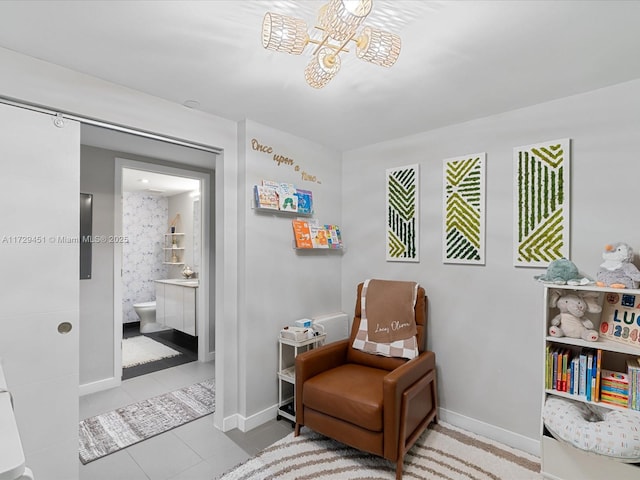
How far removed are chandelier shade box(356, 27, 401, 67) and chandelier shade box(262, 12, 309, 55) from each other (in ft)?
0.77

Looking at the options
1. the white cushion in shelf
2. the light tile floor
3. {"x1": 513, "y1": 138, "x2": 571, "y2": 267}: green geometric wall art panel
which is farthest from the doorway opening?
the white cushion in shelf

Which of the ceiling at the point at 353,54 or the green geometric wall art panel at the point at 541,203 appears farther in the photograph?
the green geometric wall art panel at the point at 541,203

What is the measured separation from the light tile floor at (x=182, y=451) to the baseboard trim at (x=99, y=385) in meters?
0.11

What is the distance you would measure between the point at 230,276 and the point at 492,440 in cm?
228

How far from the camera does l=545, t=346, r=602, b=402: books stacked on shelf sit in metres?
1.88

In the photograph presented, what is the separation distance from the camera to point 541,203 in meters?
2.32

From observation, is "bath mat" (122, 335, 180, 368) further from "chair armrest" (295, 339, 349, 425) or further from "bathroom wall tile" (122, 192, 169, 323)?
"chair armrest" (295, 339, 349, 425)

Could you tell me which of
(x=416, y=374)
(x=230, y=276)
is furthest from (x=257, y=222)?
(x=416, y=374)

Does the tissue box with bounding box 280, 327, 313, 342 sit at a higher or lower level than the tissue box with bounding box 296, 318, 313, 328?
lower

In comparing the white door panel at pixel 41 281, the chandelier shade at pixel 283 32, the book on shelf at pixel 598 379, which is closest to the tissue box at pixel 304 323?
the white door panel at pixel 41 281

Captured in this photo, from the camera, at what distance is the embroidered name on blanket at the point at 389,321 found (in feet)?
8.67

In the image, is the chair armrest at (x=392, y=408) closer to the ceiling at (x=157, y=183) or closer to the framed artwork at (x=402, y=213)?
the framed artwork at (x=402, y=213)

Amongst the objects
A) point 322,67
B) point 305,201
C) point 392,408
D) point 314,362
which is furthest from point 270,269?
point 322,67

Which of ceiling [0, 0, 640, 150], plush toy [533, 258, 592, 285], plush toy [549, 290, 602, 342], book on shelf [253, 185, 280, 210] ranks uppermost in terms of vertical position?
ceiling [0, 0, 640, 150]
